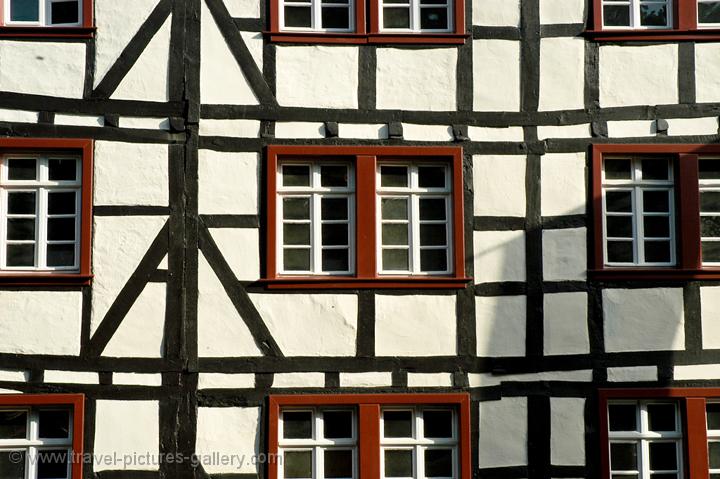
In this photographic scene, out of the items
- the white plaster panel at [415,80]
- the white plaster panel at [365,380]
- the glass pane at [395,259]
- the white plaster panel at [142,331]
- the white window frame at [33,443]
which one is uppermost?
the white plaster panel at [415,80]

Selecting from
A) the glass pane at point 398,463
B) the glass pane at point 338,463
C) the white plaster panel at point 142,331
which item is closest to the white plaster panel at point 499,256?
the glass pane at point 398,463

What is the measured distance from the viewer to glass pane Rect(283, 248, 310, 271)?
12961 millimetres

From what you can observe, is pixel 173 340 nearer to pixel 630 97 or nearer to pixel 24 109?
pixel 24 109

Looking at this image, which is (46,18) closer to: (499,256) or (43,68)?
(43,68)

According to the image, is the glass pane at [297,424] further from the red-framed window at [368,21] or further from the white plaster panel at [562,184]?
the red-framed window at [368,21]

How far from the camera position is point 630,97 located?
13.2 metres

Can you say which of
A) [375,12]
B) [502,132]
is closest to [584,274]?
[502,132]

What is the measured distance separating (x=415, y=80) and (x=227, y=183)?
90.0 inches

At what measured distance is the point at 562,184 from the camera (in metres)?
13.1

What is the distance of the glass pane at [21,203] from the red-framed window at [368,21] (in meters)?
3.08

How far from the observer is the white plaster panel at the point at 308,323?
499 inches

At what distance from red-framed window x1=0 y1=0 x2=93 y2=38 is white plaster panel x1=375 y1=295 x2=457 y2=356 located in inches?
169

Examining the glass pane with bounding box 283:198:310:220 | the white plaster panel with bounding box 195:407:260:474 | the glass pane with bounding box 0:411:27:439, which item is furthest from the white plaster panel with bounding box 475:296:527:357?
the glass pane with bounding box 0:411:27:439

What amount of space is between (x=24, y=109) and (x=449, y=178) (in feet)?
14.8
